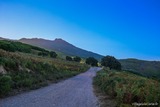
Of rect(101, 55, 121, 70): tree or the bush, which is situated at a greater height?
rect(101, 55, 121, 70): tree

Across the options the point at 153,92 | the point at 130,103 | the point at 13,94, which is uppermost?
the point at 153,92

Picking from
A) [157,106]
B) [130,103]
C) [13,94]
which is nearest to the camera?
[157,106]

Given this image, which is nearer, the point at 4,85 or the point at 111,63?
the point at 4,85

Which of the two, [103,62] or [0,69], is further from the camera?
[103,62]

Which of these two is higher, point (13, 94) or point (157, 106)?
point (157, 106)

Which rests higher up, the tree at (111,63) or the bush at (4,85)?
the tree at (111,63)

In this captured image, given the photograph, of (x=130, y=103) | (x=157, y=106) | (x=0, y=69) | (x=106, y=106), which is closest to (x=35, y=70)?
(x=0, y=69)

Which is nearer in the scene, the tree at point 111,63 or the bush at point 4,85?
the bush at point 4,85

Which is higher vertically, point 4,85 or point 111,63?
point 111,63

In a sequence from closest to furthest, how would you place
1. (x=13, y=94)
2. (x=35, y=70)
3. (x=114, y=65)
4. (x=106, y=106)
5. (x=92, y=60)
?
(x=106, y=106) → (x=13, y=94) → (x=35, y=70) → (x=114, y=65) → (x=92, y=60)

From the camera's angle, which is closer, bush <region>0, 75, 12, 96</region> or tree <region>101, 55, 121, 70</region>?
bush <region>0, 75, 12, 96</region>

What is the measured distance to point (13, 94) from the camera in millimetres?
18875

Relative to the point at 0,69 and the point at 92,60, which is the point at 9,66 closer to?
the point at 0,69

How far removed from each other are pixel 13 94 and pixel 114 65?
117340 mm
